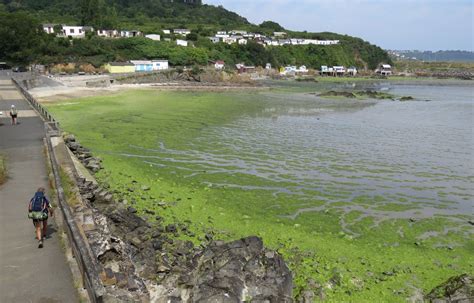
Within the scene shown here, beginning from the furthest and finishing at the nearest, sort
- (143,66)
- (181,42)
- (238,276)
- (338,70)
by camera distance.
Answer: (338,70) < (181,42) < (143,66) < (238,276)

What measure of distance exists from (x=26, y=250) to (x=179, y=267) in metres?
4.60

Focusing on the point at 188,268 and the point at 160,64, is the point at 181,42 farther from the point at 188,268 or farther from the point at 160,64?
the point at 188,268

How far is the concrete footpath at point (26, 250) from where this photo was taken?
912 centimetres

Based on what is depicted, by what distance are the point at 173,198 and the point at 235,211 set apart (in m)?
3.58

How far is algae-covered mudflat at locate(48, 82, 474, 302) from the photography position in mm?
14484

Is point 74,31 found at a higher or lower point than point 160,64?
higher

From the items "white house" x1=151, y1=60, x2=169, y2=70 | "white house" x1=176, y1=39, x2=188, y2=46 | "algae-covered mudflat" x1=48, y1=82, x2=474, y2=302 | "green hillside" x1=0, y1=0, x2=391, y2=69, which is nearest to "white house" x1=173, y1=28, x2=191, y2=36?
"green hillside" x1=0, y1=0, x2=391, y2=69

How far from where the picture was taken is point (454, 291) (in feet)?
38.7

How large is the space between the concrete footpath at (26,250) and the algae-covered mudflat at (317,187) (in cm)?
454

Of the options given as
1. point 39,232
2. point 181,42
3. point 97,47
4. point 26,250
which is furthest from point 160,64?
point 26,250

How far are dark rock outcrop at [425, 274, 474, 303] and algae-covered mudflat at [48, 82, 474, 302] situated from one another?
0.64 m

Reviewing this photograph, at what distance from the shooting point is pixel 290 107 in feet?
212

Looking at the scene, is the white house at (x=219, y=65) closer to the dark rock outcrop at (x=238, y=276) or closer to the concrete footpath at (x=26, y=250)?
the concrete footpath at (x=26, y=250)

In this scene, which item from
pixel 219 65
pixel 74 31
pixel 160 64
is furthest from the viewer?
pixel 219 65
